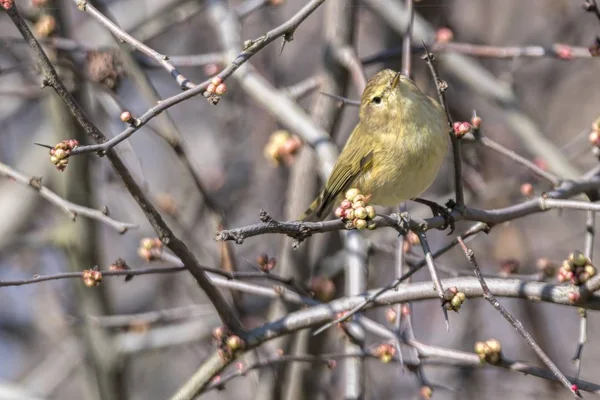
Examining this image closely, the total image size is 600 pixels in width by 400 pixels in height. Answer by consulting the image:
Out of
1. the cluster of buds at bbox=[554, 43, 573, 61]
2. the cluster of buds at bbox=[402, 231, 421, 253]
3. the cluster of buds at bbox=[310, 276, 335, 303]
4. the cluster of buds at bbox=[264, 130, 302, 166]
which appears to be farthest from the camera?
the cluster of buds at bbox=[264, 130, 302, 166]

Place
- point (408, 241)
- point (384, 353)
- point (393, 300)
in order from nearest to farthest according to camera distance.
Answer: point (393, 300)
point (384, 353)
point (408, 241)

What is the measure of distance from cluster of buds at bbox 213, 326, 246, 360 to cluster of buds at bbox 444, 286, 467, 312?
0.78 m

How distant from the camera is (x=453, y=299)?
2.20 m

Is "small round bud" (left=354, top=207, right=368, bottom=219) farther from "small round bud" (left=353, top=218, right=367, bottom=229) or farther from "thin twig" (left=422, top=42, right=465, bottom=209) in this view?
"thin twig" (left=422, top=42, right=465, bottom=209)

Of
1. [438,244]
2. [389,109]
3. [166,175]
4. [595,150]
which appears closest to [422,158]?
[389,109]

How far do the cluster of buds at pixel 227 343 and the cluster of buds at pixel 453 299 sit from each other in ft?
2.56

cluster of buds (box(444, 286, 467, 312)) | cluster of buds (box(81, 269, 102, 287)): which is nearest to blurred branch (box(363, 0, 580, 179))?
cluster of buds (box(444, 286, 467, 312))

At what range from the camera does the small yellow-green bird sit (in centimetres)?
331

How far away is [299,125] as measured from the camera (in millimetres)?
3842

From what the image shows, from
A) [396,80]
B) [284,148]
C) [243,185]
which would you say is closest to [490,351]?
[396,80]

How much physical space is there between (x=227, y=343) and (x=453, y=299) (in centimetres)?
85

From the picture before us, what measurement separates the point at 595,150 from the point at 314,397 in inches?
86.0

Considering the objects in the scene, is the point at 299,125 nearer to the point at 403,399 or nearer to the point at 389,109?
the point at 389,109

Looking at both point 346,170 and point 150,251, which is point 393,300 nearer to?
point 150,251
